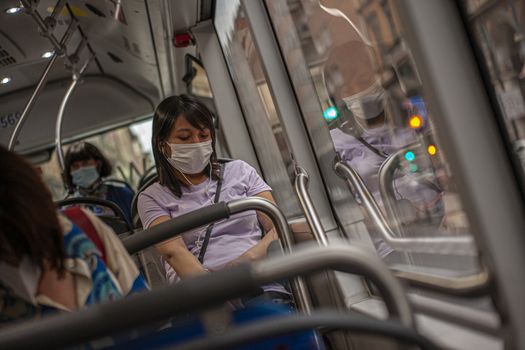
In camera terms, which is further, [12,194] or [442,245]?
[442,245]

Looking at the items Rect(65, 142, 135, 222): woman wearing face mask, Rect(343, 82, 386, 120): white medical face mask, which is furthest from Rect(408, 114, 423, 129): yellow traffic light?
Rect(65, 142, 135, 222): woman wearing face mask

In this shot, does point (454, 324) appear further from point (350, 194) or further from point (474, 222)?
point (350, 194)

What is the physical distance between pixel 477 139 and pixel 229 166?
159cm

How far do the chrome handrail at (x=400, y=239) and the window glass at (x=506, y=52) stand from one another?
289 millimetres

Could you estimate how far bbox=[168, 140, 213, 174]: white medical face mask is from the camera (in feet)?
9.02

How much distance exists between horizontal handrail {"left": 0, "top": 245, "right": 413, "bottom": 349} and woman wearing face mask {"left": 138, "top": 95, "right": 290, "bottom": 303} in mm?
1531

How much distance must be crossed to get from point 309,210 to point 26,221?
1373 millimetres

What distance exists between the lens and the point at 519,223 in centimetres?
137

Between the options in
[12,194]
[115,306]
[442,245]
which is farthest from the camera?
[442,245]

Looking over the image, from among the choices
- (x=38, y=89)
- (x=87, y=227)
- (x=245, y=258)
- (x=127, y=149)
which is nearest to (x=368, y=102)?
(x=245, y=258)

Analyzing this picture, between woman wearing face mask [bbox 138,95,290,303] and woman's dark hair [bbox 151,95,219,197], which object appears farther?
woman's dark hair [bbox 151,95,219,197]

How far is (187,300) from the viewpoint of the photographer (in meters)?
0.98

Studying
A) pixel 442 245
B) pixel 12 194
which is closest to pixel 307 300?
pixel 442 245

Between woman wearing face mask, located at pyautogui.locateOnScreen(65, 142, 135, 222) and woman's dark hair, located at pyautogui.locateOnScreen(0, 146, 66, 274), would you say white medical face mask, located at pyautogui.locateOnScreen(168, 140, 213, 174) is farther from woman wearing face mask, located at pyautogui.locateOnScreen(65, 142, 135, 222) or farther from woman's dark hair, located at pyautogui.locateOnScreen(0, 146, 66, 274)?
woman wearing face mask, located at pyautogui.locateOnScreen(65, 142, 135, 222)
